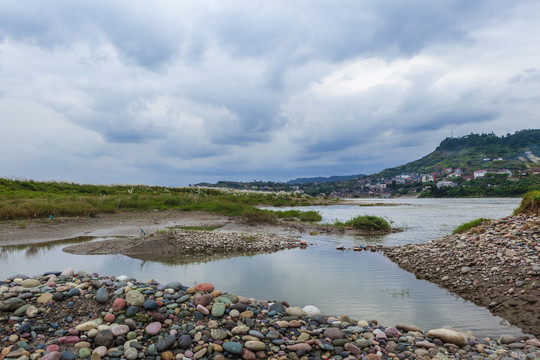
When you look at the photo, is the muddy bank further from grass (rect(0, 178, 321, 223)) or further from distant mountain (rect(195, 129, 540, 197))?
distant mountain (rect(195, 129, 540, 197))

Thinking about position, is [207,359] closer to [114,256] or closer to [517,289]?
[517,289]

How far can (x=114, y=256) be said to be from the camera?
1211 centimetres

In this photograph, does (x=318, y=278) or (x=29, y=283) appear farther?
(x=318, y=278)

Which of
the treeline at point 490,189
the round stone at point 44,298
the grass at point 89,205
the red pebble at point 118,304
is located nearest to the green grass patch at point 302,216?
the grass at point 89,205

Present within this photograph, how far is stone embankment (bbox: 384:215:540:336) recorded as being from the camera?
22.2 ft

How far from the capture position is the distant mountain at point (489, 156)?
142637 millimetres

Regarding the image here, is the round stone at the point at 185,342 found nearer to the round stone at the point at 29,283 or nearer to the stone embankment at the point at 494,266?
the round stone at the point at 29,283

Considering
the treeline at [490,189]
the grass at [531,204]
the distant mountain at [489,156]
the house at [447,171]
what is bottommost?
the treeline at [490,189]

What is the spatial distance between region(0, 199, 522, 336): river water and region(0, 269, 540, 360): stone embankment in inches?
42.2

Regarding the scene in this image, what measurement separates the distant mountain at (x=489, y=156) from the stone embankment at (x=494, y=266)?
144124 millimetres

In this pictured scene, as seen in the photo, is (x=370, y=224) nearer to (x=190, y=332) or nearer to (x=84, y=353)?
(x=190, y=332)

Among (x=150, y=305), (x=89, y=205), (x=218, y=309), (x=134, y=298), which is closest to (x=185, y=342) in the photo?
(x=218, y=309)

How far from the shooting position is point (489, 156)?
162 m

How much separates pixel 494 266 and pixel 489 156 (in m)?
187
